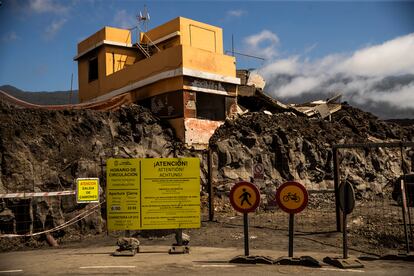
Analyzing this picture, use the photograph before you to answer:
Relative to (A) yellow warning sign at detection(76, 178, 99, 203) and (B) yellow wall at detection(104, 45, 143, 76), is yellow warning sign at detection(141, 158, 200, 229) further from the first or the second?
(B) yellow wall at detection(104, 45, 143, 76)

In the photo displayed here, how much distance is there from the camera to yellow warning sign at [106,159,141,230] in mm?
10562

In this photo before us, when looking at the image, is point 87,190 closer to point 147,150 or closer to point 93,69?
point 147,150

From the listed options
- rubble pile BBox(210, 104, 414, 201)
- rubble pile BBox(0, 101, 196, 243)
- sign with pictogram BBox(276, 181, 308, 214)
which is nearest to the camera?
sign with pictogram BBox(276, 181, 308, 214)

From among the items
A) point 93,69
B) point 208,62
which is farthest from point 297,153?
point 93,69

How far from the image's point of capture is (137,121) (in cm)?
2003

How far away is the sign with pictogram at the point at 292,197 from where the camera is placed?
29.0 ft

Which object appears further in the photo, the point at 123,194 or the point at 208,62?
the point at 208,62

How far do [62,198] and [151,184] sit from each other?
195 inches

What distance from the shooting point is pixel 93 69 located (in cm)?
2766

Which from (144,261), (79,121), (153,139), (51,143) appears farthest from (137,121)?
(144,261)

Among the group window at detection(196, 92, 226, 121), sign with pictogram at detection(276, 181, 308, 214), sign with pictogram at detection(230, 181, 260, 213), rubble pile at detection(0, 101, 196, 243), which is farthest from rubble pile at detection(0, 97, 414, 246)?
sign with pictogram at detection(276, 181, 308, 214)

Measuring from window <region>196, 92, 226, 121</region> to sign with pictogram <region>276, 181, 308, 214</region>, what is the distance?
12.7 m

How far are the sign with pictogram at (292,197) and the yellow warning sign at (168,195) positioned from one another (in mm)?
2460

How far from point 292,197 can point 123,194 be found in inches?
159
